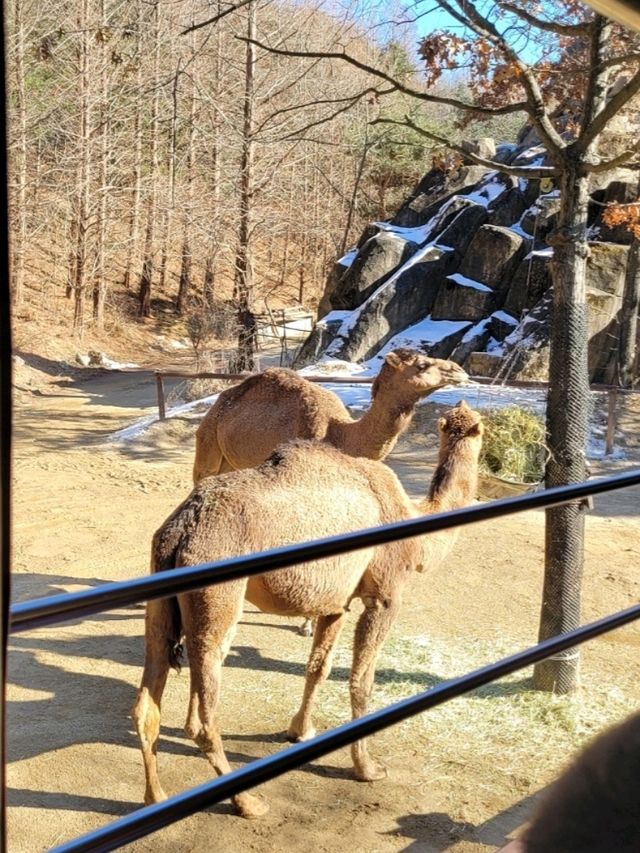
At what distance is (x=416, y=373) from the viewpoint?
5258mm

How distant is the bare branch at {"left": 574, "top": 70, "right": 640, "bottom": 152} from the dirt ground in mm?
2721

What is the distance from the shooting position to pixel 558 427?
4539 mm

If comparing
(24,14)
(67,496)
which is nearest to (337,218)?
(24,14)

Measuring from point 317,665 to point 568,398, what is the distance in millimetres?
1822

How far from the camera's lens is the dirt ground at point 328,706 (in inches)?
134

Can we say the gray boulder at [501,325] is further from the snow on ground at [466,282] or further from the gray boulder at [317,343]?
the gray boulder at [317,343]

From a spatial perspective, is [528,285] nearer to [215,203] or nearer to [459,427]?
[215,203]

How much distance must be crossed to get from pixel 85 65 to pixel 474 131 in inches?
535

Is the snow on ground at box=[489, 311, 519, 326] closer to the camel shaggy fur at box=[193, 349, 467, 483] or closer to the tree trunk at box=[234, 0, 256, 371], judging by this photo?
the tree trunk at box=[234, 0, 256, 371]

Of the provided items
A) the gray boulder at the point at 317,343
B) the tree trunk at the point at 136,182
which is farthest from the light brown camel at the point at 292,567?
the tree trunk at the point at 136,182

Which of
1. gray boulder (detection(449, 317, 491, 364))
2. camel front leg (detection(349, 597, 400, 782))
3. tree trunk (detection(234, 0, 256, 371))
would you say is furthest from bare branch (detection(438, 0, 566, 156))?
gray boulder (detection(449, 317, 491, 364))

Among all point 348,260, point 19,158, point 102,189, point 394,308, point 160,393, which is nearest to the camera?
point 160,393

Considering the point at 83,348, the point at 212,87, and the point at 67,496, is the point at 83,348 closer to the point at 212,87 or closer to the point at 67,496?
the point at 212,87

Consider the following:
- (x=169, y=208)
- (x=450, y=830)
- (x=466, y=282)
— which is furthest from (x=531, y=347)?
(x=450, y=830)
